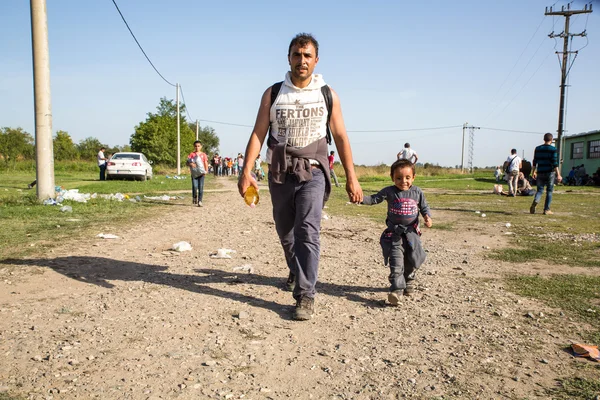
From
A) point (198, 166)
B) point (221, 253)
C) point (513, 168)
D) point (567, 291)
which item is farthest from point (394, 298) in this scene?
point (513, 168)

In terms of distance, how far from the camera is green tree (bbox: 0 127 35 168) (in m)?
42.7

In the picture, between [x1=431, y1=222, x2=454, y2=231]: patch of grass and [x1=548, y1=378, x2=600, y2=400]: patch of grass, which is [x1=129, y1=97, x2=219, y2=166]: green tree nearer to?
[x1=431, y1=222, x2=454, y2=231]: patch of grass

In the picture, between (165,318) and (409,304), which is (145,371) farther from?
(409,304)

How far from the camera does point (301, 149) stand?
3.71 m

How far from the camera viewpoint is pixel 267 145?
155 inches

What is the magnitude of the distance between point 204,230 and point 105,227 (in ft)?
5.19

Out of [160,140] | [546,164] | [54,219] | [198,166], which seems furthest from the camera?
[160,140]

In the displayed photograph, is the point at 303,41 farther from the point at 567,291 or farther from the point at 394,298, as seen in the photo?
the point at 567,291

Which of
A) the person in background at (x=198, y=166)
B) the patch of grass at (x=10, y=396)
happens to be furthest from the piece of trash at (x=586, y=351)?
the person in background at (x=198, y=166)

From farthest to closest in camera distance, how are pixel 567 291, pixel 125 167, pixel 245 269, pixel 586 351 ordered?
1. pixel 125 167
2. pixel 245 269
3. pixel 567 291
4. pixel 586 351

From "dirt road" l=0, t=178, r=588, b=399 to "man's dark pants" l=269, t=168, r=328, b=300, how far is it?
299 millimetres

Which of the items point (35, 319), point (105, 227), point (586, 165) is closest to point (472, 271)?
point (35, 319)

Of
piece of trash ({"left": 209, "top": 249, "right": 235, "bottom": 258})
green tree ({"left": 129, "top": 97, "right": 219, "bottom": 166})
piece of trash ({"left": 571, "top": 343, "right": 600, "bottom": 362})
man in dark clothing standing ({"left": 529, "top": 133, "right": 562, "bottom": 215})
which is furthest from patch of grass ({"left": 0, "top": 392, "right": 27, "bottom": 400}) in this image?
green tree ({"left": 129, "top": 97, "right": 219, "bottom": 166})

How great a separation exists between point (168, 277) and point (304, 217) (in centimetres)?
175
